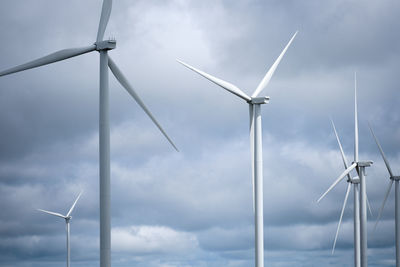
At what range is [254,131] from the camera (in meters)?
52.2

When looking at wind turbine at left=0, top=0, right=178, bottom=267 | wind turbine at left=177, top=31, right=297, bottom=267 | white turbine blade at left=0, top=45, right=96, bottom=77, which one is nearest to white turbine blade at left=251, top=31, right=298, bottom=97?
wind turbine at left=177, top=31, right=297, bottom=267

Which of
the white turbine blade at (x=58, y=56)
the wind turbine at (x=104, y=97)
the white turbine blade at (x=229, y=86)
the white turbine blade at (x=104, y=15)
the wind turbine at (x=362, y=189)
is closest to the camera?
the wind turbine at (x=104, y=97)

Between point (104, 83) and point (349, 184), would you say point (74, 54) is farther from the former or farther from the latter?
point (349, 184)

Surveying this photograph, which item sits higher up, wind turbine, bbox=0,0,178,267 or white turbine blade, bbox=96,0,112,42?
white turbine blade, bbox=96,0,112,42

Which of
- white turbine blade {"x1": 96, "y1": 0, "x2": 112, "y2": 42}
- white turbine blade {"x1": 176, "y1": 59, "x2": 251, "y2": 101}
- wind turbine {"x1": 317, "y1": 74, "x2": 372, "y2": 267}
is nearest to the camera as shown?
white turbine blade {"x1": 96, "y1": 0, "x2": 112, "y2": 42}

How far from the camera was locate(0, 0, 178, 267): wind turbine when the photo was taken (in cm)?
4212

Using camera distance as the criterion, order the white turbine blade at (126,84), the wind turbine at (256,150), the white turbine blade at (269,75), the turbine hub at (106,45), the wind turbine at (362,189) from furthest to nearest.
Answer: the wind turbine at (362,189)
the white turbine blade at (269,75)
the wind turbine at (256,150)
the white turbine blade at (126,84)
the turbine hub at (106,45)

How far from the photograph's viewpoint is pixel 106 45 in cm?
4459

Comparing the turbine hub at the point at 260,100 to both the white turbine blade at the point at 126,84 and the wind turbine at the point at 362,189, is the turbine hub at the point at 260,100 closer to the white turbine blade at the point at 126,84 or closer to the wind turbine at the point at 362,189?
the white turbine blade at the point at 126,84

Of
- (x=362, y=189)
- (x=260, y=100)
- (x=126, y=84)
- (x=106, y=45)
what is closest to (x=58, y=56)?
(x=106, y=45)

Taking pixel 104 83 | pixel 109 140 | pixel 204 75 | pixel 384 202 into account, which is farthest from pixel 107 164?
pixel 384 202

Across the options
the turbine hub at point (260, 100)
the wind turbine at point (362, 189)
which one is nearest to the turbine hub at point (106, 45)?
the turbine hub at point (260, 100)

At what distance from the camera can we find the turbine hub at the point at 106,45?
44562 millimetres

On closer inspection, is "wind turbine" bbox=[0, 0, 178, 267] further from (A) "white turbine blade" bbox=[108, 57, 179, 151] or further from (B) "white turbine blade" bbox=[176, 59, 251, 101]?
(B) "white turbine blade" bbox=[176, 59, 251, 101]
